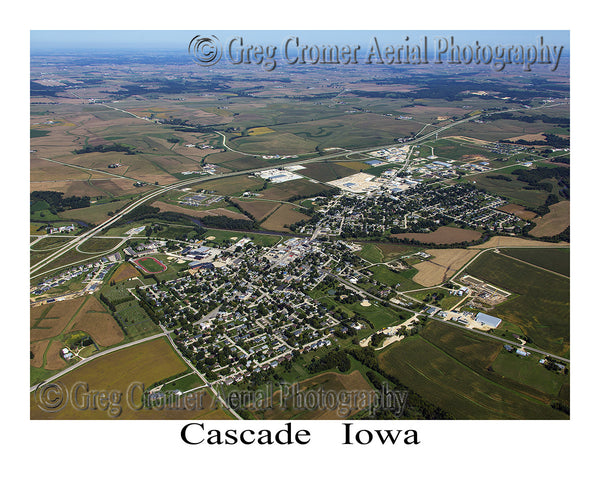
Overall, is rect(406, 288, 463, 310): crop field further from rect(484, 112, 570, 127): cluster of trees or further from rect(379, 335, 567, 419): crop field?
rect(484, 112, 570, 127): cluster of trees

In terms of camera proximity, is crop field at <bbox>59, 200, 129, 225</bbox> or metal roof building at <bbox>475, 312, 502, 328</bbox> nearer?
metal roof building at <bbox>475, 312, 502, 328</bbox>

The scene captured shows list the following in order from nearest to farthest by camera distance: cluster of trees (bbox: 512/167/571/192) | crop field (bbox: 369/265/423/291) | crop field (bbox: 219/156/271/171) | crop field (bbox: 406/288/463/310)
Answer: crop field (bbox: 406/288/463/310) < crop field (bbox: 369/265/423/291) < cluster of trees (bbox: 512/167/571/192) < crop field (bbox: 219/156/271/171)

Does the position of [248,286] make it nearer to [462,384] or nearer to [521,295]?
[462,384]

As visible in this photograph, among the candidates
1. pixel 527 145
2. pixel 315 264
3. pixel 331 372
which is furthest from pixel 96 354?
pixel 527 145

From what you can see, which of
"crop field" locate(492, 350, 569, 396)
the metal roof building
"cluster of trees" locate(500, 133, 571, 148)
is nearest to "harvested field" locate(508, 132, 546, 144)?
"cluster of trees" locate(500, 133, 571, 148)

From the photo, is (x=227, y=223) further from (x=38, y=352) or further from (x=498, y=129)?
(x=498, y=129)

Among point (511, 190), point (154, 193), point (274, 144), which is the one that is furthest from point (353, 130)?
point (154, 193)
